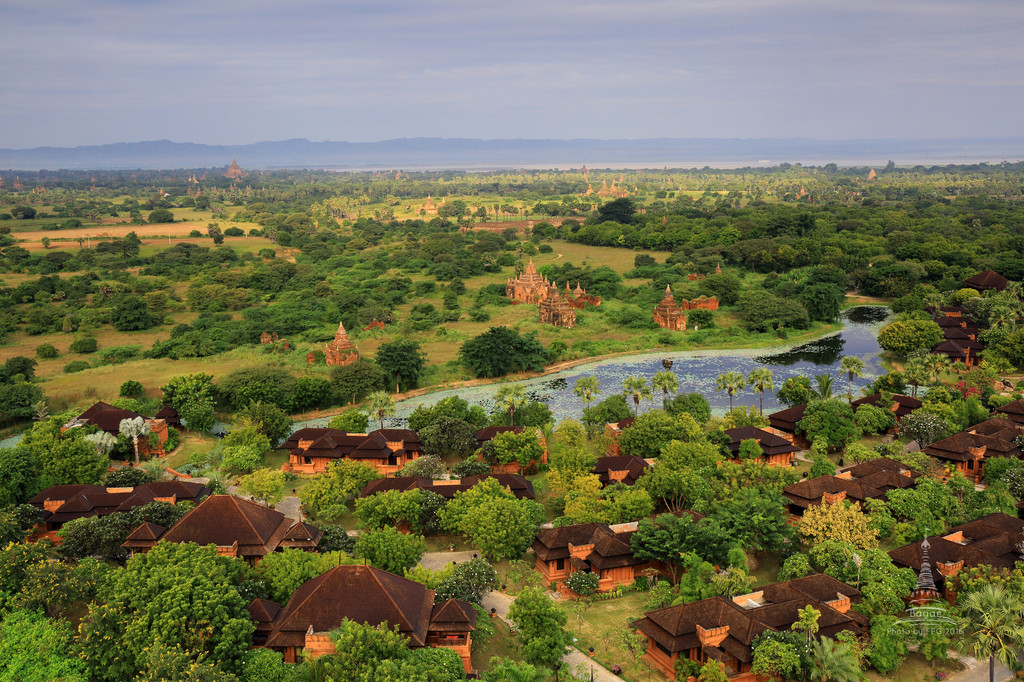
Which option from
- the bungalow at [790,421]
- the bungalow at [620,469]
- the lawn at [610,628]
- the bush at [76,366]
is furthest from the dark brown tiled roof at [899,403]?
the bush at [76,366]

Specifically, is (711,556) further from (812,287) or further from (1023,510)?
(812,287)

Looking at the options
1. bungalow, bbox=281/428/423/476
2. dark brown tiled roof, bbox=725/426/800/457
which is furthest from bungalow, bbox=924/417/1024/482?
bungalow, bbox=281/428/423/476

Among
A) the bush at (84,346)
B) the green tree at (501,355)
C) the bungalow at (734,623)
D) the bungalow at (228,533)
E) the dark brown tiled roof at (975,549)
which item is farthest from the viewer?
the bush at (84,346)

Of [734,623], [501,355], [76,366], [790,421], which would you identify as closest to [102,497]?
[734,623]

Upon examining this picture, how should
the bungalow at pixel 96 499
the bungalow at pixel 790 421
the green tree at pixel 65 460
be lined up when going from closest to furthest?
the bungalow at pixel 96 499
the green tree at pixel 65 460
the bungalow at pixel 790 421

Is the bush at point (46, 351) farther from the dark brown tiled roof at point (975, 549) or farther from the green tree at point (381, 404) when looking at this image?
the dark brown tiled roof at point (975, 549)

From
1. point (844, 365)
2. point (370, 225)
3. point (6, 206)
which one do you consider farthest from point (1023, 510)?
point (6, 206)

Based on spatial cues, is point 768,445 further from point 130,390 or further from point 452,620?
point 130,390
